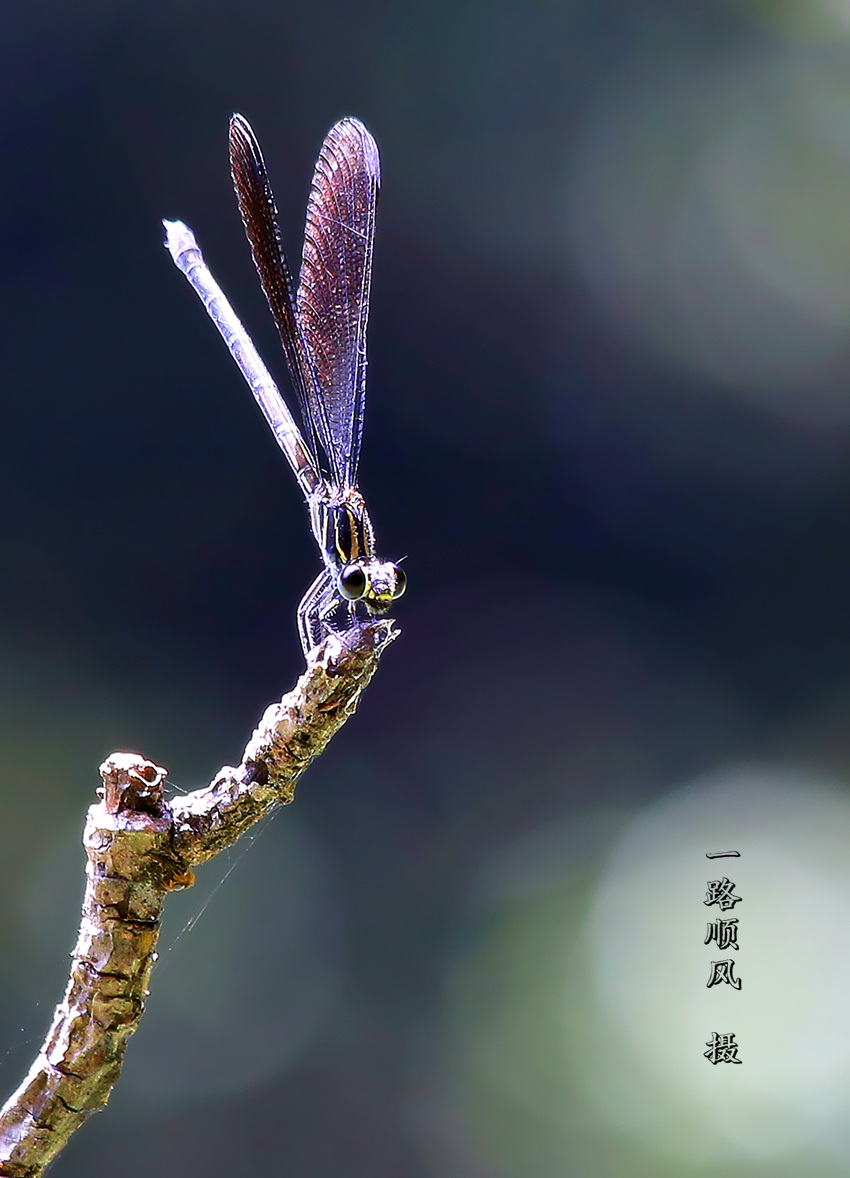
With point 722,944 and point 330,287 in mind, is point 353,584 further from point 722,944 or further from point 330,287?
point 722,944

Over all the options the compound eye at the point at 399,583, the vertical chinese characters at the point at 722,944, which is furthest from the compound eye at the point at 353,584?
the vertical chinese characters at the point at 722,944

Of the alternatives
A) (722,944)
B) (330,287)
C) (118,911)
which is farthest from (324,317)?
(722,944)

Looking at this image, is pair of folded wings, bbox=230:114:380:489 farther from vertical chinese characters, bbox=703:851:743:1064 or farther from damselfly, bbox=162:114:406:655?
vertical chinese characters, bbox=703:851:743:1064

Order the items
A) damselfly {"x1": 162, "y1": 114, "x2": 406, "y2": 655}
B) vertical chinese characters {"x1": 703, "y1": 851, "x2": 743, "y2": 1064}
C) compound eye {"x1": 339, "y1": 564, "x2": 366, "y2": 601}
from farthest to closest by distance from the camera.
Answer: vertical chinese characters {"x1": 703, "y1": 851, "x2": 743, "y2": 1064} < damselfly {"x1": 162, "y1": 114, "x2": 406, "y2": 655} < compound eye {"x1": 339, "y1": 564, "x2": 366, "y2": 601}

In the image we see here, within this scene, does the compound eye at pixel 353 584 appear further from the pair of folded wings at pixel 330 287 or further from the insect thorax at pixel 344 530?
the pair of folded wings at pixel 330 287

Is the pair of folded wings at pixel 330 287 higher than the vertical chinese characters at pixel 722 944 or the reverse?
higher

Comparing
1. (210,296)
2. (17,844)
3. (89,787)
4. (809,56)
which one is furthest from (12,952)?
(809,56)

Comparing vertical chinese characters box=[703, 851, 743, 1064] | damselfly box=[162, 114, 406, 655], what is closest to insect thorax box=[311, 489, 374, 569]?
damselfly box=[162, 114, 406, 655]
